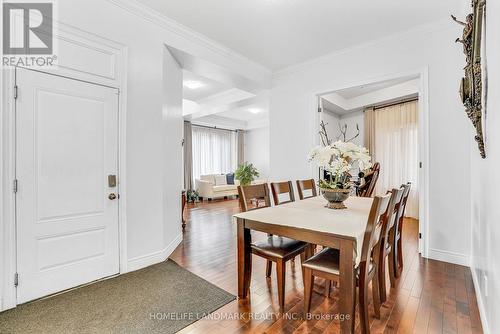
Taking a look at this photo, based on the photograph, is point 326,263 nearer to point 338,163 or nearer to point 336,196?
point 336,196

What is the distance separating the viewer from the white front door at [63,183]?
1.98 m

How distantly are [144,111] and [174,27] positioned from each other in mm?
1150

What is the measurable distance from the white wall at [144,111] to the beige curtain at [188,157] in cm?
483

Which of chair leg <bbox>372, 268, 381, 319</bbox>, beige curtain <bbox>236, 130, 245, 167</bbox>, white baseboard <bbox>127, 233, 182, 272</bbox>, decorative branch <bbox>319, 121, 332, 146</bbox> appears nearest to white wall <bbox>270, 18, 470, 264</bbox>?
decorative branch <bbox>319, 121, 332, 146</bbox>

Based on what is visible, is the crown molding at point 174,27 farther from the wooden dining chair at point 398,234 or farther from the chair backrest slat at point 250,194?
the wooden dining chair at point 398,234

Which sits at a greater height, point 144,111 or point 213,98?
point 213,98

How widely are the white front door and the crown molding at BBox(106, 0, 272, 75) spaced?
0.93 metres

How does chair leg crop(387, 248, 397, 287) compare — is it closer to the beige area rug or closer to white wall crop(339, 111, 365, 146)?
the beige area rug

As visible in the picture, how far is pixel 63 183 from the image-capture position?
85.4 inches

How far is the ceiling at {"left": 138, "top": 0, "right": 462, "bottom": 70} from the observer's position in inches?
104

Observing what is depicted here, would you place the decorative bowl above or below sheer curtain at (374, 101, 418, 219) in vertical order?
below

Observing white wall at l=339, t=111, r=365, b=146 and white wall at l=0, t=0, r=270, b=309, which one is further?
white wall at l=339, t=111, r=365, b=146

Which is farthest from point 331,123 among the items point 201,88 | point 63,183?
point 63,183

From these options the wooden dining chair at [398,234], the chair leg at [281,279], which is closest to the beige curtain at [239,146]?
the wooden dining chair at [398,234]
